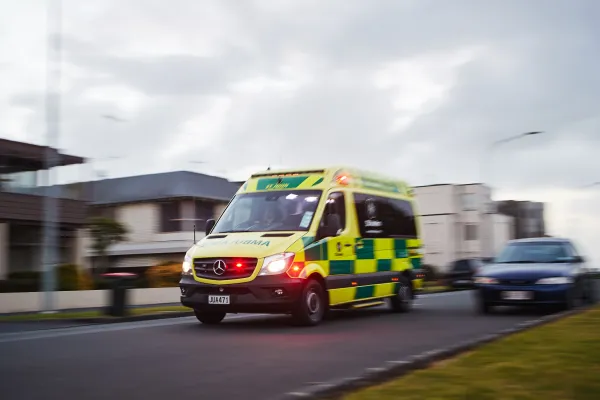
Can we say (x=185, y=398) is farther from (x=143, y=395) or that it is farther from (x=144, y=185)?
(x=144, y=185)

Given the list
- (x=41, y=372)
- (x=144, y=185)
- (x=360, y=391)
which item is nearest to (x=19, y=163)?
(x=144, y=185)

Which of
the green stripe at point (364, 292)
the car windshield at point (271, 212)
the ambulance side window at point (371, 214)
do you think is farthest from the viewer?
the ambulance side window at point (371, 214)

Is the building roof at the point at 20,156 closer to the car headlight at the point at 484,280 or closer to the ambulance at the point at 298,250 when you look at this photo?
the ambulance at the point at 298,250

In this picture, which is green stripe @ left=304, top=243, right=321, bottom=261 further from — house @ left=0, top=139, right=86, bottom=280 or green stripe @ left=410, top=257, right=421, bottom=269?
house @ left=0, top=139, right=86, bottom=280

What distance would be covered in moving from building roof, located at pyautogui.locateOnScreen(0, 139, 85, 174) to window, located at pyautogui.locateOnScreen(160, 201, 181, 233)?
14.9 meters

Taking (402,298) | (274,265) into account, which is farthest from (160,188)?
(274,265)

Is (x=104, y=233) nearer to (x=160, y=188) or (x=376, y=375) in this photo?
(x=160, y=188)

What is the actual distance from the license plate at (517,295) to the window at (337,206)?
11.8 feet

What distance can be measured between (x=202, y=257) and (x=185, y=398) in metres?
6.43

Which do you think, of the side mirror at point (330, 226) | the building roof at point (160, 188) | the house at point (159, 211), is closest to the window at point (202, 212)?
the house at point (159, 211)

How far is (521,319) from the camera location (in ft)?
47.8

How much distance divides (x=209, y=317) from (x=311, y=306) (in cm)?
197

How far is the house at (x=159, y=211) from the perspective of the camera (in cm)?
4709

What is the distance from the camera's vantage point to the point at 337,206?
1425 centimetres
